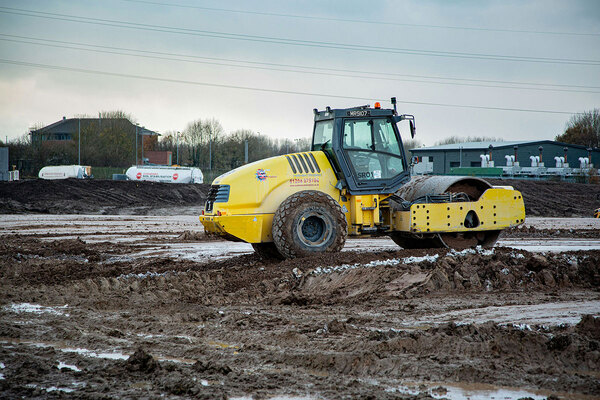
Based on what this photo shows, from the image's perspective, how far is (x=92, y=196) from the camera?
124ft

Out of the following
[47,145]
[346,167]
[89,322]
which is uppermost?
[47,145]

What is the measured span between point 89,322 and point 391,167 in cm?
614

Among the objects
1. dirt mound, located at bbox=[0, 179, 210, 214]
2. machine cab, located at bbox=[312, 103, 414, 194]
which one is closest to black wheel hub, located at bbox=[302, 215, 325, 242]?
machine cab, located at bbox=[312, 103, 414, 194]

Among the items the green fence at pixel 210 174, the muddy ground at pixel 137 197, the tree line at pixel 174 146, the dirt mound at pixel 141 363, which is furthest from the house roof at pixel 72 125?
the dirt mound at pixel 141 363

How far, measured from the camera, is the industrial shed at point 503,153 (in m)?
62.0

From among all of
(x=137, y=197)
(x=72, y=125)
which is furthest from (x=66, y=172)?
(x=72, y=125)

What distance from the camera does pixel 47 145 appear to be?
2532 inches

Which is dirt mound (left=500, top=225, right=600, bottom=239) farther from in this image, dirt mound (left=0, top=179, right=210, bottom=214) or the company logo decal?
dirt mound (left=0, top=179, right=210, bottom=214)

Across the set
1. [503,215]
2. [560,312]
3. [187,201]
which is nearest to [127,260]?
[503,215]

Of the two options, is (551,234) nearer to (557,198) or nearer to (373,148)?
(373,148)

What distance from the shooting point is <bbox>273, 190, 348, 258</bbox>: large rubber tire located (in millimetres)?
9992

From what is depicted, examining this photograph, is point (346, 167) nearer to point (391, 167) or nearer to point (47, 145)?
point (391, 167)

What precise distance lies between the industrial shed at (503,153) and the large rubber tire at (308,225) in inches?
2054

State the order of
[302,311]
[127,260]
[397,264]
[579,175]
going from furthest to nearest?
[579,175]
[127,260]
[397,264]
[302,311]
